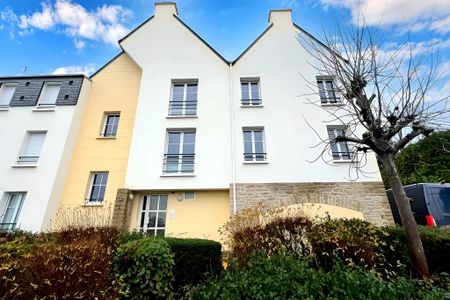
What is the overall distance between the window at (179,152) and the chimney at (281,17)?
837 cm

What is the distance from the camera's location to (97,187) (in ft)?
35.7

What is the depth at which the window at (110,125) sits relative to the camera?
Answer: 12041 millimetres

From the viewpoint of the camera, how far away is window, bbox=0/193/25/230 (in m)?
9.66

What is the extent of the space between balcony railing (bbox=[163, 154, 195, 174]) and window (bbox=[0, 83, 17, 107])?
31.9ft

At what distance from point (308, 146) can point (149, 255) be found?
28.7 ft

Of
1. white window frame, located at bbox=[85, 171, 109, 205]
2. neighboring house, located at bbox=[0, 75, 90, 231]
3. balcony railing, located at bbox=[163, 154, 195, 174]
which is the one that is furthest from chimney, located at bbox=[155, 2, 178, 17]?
white window frame, located at bbox=[85, 171, 109, 205]

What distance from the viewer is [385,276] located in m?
4.52

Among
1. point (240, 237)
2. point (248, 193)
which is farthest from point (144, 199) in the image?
point (240, 237)

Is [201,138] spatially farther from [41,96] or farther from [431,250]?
[41,96]

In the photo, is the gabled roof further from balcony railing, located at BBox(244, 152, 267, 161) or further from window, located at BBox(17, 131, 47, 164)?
window, located at BBox(17, 131, 47, 164)

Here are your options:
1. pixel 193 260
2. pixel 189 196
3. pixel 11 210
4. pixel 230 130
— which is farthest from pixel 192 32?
pixel 11 210

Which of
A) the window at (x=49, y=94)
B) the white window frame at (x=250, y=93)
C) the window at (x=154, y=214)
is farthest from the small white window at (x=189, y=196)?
the window at (x=49, y=94)

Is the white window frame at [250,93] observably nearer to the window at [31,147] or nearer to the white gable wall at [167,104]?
the white gable wall at [167,104]

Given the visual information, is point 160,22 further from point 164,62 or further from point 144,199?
point 144,199
